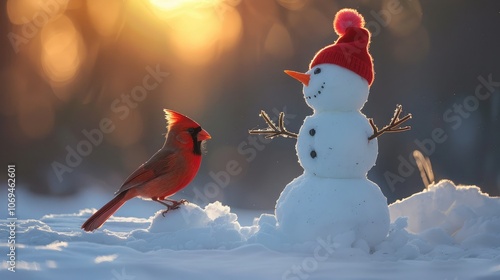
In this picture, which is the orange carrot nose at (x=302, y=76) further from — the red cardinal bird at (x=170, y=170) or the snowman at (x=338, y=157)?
the red cardinal bird at (x=170, y=170)

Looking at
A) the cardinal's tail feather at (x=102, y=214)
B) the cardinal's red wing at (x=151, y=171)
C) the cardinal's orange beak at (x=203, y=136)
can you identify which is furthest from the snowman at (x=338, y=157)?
the cardinal's tail feather at (x=102, y=214)

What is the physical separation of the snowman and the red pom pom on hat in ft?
0.25

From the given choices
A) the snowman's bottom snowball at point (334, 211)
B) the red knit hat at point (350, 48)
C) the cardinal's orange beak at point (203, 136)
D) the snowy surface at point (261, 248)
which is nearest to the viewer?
the snowy surface at point (261, 248)

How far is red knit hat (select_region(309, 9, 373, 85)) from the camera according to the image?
3672 millimetres

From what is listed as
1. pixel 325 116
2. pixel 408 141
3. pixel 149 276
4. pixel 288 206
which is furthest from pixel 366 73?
pixel 408 141

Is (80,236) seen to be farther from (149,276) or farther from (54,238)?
(149,276)

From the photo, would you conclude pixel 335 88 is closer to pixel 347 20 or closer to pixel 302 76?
pixel 302 76

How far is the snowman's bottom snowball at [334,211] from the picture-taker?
342 cm

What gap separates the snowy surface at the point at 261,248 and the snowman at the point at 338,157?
0.10 m

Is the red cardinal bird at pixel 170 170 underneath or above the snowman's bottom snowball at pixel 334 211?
above

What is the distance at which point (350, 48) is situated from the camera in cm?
371

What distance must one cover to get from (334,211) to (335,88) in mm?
786

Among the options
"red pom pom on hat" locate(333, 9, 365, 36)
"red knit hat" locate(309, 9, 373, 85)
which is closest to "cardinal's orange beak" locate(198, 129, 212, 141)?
"red knit hat" locate(309, 9, 373, 85)

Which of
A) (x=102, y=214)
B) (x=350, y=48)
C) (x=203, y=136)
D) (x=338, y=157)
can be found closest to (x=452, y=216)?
(x=338, y=157)
